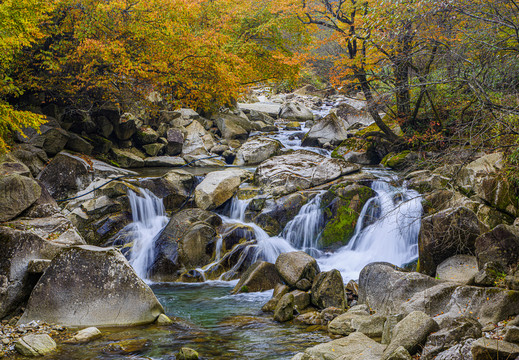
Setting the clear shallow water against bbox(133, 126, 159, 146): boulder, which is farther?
bbox(133, 126, 159, 146): boulder

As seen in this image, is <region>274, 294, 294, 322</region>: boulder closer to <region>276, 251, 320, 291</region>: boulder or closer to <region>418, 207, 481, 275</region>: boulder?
<region>276, 251, 320, 291</region>: boulder

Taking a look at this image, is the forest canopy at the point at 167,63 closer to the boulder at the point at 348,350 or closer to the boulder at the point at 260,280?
the boulder at the point at 260,280

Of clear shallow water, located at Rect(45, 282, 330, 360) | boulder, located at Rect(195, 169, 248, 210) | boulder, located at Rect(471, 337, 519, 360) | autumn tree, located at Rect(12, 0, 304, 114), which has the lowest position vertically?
clear shallow water, located at Rect(45, 282, 330, 360)

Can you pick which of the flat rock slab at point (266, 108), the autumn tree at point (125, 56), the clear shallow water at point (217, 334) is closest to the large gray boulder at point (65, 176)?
the autumn tree at point (125, 56)

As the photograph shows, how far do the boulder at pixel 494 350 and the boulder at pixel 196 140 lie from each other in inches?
641

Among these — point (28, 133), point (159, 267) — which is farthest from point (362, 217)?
point (28, 133)

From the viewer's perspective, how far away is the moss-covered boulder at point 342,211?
11156 millimetres

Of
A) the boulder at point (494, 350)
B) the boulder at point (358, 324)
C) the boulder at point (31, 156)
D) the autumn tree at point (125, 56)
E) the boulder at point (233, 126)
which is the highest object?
the autumn tree at point (125, 56)

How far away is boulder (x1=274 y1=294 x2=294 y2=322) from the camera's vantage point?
278 inches

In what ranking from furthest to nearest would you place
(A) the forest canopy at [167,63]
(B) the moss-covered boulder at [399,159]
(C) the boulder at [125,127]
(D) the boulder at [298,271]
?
(C) the boulder at [125,127], (B) the moss-covered boulder at [399,159], (A) the forest canopy at [167,63], (D) the boulder at [298,271]

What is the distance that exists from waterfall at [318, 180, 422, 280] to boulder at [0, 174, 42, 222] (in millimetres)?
7183

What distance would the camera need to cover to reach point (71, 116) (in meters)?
15.4

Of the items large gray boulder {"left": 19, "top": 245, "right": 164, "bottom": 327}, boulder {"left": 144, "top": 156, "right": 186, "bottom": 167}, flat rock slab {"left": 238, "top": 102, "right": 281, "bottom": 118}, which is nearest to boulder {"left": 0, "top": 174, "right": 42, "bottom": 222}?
large gray boulder {"left": 19, "top": 245, "right": 164, "bottom": 327}

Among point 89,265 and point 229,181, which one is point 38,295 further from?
point 229,181
